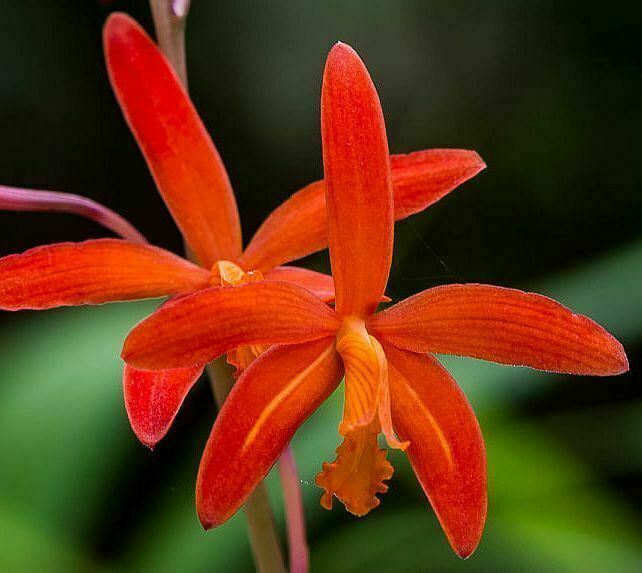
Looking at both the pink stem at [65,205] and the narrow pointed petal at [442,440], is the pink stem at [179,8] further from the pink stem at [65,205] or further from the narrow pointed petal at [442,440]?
the narrow pointed petal at [442,440]

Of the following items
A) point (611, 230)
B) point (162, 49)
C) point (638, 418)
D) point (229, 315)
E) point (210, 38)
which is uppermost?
point (162, 49)

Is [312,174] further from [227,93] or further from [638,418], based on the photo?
[638,418]

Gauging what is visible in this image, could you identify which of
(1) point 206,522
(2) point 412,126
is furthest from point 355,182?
(2) point 412,126

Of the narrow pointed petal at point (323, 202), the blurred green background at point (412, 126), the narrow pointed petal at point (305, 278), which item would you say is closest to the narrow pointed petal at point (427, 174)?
the narrow pointed petal at point (323, 202)

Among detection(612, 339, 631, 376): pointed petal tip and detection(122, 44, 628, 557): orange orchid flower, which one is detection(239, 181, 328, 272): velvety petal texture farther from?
detection(612, 339, 631, 376): pointed petal tip

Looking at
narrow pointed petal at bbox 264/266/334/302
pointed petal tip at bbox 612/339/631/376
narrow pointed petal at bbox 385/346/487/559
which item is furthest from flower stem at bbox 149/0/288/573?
pointed petal tip at bbox 612/339/631/376

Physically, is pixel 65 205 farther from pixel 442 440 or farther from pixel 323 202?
pixel 442 440

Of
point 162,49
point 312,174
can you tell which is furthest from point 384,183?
point 312,174
